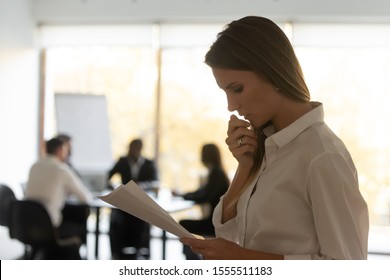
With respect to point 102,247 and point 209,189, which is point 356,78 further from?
point 102,247

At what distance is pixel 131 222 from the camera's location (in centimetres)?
446

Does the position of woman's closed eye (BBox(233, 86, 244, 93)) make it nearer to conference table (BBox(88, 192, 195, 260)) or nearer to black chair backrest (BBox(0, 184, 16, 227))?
conference table (BBox(88, 192, 195, 260))

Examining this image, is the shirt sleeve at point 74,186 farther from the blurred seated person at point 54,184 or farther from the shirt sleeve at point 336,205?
the shirt sleeve at point 336,205

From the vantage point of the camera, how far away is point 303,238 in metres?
0.87

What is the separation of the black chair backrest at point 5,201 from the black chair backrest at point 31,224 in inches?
5.5

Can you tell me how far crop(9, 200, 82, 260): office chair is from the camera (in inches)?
130

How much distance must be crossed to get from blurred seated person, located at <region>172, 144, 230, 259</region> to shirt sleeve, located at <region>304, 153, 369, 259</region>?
285 centimetres

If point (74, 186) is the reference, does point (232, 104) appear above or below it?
below

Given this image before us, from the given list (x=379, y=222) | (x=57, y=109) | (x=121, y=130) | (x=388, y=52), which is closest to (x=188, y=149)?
(x=121, y=130)

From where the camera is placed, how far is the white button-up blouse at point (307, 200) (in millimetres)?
821

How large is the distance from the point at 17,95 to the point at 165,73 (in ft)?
7.24

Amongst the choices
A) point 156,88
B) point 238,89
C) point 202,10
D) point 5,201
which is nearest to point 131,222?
point 5,201

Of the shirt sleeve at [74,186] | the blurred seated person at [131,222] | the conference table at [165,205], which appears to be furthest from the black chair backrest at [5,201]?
the blurred seated person at [131,222]
